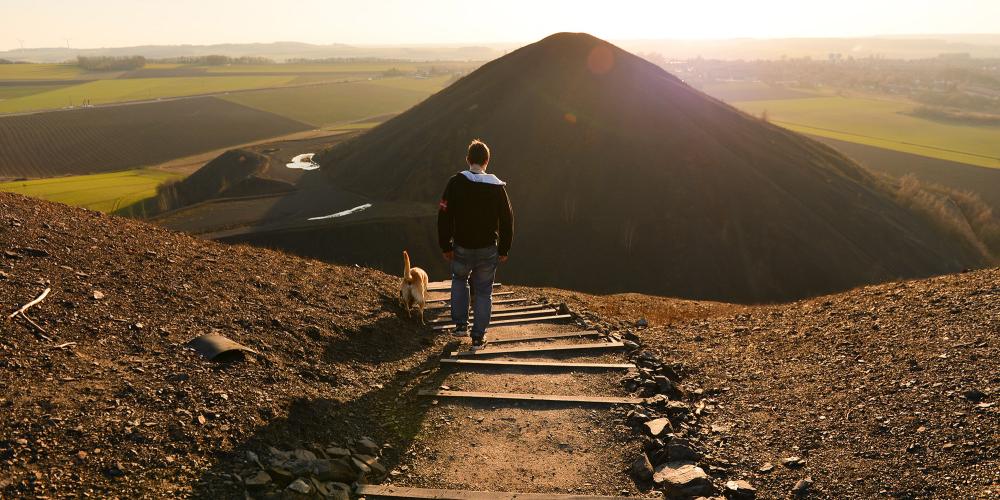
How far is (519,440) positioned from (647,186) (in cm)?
3795

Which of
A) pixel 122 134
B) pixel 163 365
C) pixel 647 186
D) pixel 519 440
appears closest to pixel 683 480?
pixel 519 440

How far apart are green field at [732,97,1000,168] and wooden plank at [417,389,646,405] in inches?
3852

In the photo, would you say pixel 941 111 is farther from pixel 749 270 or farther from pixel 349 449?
pixel 349 449

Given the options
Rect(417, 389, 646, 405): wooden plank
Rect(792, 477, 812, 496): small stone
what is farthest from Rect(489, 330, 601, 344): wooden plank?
Rect(792, 477, 812, 496): small stone

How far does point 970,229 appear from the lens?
49781mm

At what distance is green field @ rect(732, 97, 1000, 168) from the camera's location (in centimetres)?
9238

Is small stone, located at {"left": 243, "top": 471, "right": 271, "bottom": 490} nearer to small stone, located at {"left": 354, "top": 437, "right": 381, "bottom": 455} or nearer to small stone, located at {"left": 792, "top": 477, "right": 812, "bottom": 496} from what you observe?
small stone, located at {"left": 354, "top": 437, "right": 381, "bottom": 455}

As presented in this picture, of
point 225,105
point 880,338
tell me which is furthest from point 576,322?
point 225,105

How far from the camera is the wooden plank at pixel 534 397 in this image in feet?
23.8

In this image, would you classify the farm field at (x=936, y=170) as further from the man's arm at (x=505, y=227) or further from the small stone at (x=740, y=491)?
the small stone at (x=740, y=491)

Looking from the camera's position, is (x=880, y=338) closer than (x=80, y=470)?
No

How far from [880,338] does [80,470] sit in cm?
977

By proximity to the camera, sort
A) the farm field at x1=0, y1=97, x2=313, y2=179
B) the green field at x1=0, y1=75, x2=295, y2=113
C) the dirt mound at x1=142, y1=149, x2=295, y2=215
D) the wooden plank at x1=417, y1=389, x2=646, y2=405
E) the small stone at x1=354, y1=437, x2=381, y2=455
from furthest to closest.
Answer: the green field at x1=0, y1=75, x2=295, y2=113 < the farm field at x1=0, y1=97, x2=313, y2=179 < the dirt mound at x1=142, y1=149, x2=295, y2=215 < the wooden plank at x1=417, y1=389, x2=646, y2=405 < the small stone at x1=354, y1=437, x2=381, y2=455

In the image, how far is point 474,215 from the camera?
28.4 feet
